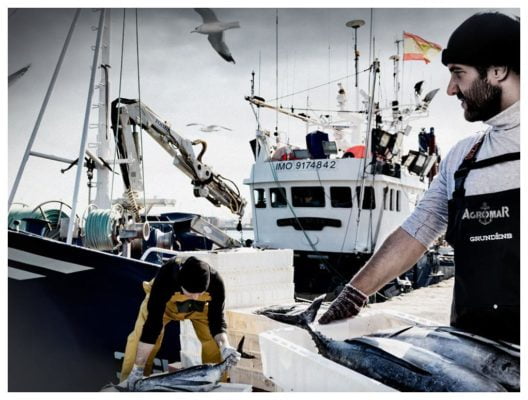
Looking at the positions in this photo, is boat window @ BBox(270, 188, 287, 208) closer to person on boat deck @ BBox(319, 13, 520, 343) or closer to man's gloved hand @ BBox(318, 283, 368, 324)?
man's gloved hand @ BBox(318, 283, 368, 324)

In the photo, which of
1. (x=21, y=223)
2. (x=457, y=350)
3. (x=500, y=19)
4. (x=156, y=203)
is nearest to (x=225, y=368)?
(x=457, y=350)

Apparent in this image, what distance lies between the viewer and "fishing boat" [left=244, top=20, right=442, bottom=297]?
1032 cm

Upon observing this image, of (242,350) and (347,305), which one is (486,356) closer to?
(347,305)

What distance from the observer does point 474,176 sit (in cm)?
197

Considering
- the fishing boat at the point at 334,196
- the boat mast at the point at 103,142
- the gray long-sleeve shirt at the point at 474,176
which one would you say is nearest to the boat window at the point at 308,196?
the fishing boat at the point at 334,196

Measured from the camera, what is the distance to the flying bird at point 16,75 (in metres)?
2.81

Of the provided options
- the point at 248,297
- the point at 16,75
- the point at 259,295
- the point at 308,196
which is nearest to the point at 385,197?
the point at 308,196

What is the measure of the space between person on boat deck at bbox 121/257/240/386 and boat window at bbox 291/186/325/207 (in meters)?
7.65

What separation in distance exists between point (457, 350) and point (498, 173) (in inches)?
28.9

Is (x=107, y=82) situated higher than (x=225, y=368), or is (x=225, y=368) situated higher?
(x=107, y=82)

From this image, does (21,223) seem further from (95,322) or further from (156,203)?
(95,322)

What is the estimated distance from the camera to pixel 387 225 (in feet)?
35.7

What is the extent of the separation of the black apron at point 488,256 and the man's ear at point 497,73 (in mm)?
278
